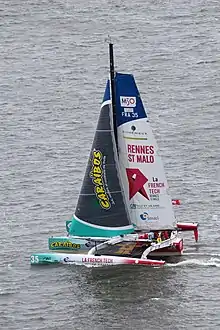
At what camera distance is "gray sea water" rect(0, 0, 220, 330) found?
228 ft

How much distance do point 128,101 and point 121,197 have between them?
569 centimetres

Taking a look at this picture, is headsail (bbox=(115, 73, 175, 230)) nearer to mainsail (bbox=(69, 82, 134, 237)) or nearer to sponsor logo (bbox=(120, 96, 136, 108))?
sponsor logo (bbox=(120, 96, 136, 108))

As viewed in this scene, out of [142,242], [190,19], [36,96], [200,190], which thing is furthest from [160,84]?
[142,242]

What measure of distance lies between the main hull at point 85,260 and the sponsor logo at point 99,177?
141 inches

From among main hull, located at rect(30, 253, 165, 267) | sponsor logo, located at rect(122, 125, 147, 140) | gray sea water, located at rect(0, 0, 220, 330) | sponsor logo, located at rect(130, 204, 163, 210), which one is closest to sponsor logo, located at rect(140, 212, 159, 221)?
sponsor logo, located at rect(130, 204, 163, 210)

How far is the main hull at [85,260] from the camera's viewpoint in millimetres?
74312

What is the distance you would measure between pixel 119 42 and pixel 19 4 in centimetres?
1767

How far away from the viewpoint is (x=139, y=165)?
76312 millimetres

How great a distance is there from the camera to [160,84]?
381 ft

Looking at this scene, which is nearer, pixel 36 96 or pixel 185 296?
pixel 185 296

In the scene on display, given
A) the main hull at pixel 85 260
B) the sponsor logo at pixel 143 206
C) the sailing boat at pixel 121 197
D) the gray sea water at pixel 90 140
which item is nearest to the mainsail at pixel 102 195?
the sailing boat at pixel 121 197

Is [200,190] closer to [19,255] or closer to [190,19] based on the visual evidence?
[19,255]

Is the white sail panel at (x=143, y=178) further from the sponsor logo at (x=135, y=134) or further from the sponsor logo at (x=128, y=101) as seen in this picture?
the sponsor logo at (x=128, y=101)

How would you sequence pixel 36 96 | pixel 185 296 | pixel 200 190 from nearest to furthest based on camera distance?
pixel 185 296 → pixel 200 190 → pixel 36 96
